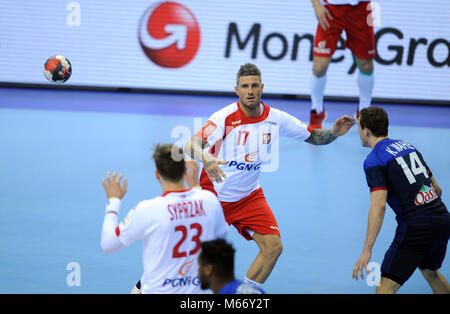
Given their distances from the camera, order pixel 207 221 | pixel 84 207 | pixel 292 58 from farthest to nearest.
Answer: pixel 292 58
pixel 84 207
pixel 207 221

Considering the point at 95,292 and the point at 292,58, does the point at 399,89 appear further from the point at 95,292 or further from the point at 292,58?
the point at 95,292

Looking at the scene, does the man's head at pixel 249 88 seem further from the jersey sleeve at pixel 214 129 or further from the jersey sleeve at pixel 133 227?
the jersey sleeve at pixel 133 227

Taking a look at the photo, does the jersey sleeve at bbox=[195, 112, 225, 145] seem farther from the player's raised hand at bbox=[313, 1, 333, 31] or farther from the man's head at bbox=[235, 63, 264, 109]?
the player's raised hand at bbox=[313, 1, 333, 31]

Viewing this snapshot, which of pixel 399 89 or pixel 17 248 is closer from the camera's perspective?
pixel 17 248

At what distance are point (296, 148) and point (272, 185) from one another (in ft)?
6.44

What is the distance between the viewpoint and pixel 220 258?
3.42 meters

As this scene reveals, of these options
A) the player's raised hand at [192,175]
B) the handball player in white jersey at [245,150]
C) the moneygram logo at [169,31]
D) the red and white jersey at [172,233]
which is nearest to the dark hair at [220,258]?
the red and white jersey at [172,233]

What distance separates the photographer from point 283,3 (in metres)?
12.7

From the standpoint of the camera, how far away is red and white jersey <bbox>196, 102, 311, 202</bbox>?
217 inches

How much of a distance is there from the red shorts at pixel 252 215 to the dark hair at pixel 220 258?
6.38 feet

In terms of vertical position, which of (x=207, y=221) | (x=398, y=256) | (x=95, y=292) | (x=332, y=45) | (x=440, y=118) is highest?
(x=332, y=45)

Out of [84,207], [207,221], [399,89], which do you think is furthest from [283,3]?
[207,221]

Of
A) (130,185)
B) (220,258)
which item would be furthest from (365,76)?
(220,258)

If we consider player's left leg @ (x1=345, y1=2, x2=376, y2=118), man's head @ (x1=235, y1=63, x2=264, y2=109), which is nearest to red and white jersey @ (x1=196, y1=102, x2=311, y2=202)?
man's head @ (x1=235, y1=63, x2=264, y2=109)
